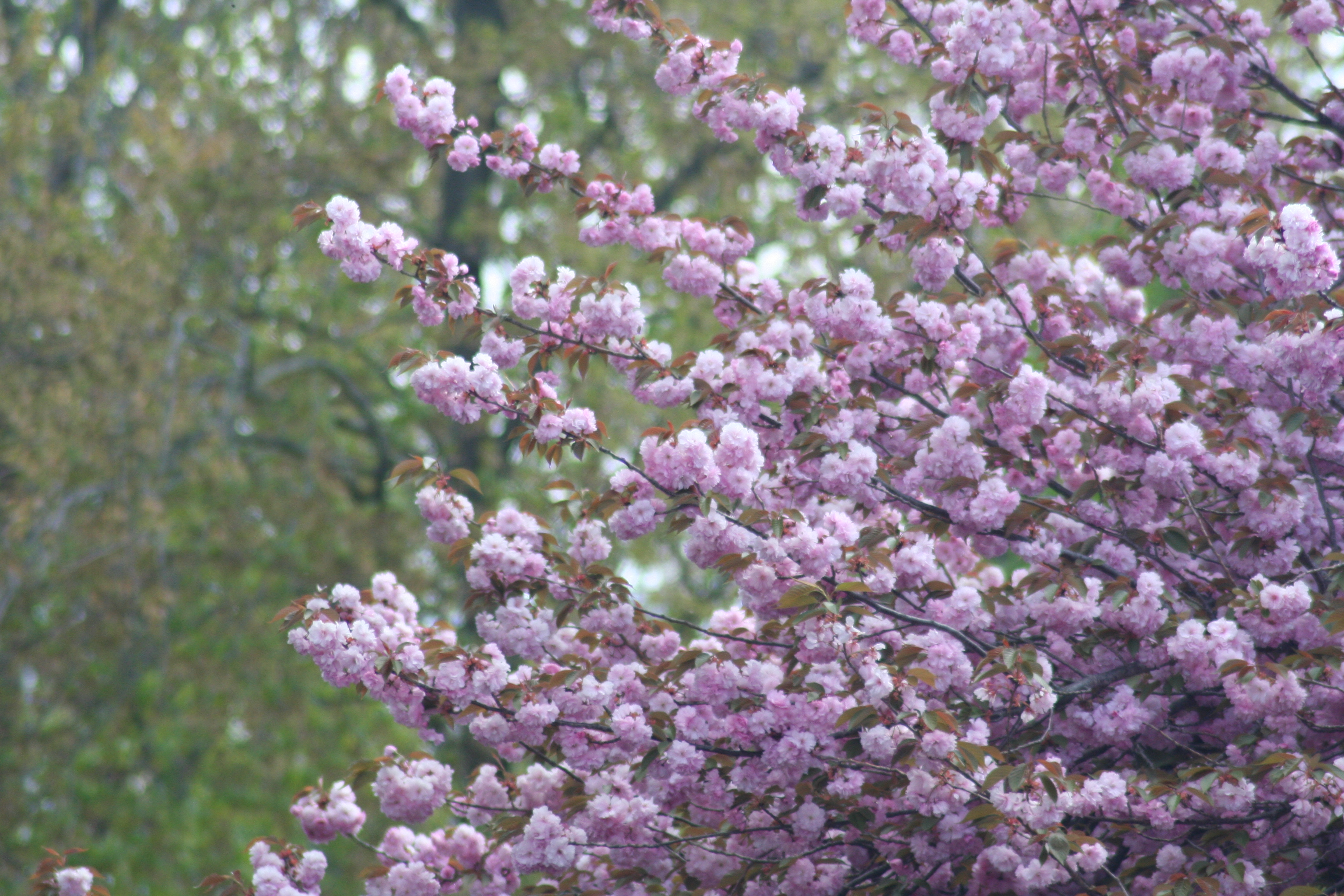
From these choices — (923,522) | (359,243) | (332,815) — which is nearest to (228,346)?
(332,815)

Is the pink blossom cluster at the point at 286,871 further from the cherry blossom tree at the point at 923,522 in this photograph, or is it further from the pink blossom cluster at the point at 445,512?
the pink blossom cluster at the point at 445,512

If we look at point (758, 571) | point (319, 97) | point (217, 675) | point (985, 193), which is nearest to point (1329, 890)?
point (758, 571)

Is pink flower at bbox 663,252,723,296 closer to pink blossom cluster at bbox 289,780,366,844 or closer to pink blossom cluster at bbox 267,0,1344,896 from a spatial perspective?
pink blossom cluster at bbox 267,0,1344,896

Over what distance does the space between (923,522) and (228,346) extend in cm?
796

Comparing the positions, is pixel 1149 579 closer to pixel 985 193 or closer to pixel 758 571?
pixel 758 571

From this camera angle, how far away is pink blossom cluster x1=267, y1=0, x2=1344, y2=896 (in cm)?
366

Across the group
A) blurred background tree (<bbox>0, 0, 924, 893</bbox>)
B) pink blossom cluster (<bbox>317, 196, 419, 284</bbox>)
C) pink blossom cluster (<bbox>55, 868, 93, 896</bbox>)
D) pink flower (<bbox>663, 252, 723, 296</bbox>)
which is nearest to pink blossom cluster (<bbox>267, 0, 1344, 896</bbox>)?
pink flower (<bbox>663, 252, 723, 296</bbox>)

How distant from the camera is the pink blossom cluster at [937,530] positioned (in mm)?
3664

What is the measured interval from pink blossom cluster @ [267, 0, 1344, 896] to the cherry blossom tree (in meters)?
0.01

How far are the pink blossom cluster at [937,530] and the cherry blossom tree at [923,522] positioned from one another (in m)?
0.01

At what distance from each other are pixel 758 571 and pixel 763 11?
10.0m

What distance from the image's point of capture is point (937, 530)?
4.27 meters

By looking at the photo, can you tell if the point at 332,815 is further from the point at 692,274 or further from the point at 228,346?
the point at 228,346

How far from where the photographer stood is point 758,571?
3738 mm
